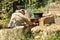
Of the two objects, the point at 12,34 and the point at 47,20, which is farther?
the point at 47,20

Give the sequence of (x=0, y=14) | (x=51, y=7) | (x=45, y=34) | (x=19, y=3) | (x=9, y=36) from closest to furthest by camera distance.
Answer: (x=9, y=36), (x=45, y=34), (x=51, y=7), (x=0, y=14), (x=19, y=3)

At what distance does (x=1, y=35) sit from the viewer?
195 inches

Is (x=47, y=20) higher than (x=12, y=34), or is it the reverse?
(x=12, y=34)

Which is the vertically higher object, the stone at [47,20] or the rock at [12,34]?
the rock at [12,34]

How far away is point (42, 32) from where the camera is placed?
550cm

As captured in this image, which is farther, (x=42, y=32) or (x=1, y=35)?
(x=42, y=32)

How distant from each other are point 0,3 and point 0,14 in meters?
0.99

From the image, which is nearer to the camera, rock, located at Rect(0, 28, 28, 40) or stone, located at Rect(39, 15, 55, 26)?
rock, located at Rect(0, 28, 28, 40)

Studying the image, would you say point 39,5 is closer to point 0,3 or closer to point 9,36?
point 0,3

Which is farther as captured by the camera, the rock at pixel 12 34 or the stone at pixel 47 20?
the stone at pixel 47 20

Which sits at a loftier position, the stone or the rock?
the rock

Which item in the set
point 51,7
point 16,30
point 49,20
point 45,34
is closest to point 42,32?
point 45,34

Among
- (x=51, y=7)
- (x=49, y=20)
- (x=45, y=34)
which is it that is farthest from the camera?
(x=51, y=7)

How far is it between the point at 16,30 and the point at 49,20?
2137mm
